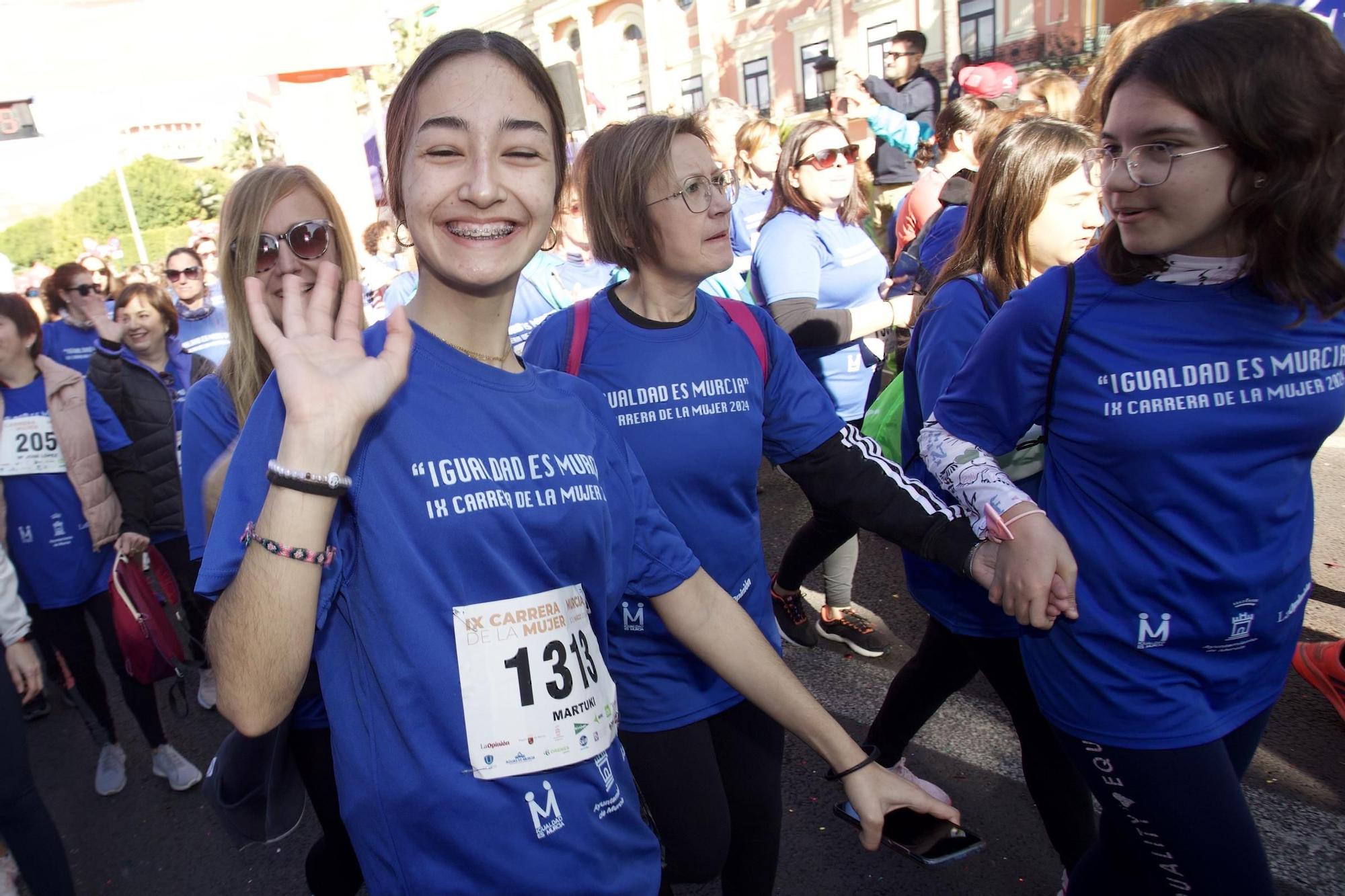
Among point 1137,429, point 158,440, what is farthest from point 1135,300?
point 158,440

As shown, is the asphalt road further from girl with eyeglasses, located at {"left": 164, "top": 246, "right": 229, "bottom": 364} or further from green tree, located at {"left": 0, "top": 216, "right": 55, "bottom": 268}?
green tree, located at {"left": 0, "top": 216, "right": 55, "bottom": 268}

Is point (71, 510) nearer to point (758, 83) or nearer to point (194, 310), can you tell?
point (194, 310)

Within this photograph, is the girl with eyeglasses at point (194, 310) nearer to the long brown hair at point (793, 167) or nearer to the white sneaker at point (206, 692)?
the white sneaker at point (206, 692)

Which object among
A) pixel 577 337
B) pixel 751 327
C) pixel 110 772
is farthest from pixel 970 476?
pixel 110 772

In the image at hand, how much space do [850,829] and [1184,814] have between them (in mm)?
1534

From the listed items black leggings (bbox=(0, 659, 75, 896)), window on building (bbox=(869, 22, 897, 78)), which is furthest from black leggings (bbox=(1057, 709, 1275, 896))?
window on building (bbox=(869, 22, 897, 78))

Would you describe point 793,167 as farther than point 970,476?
Yes

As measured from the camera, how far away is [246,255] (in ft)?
7.73

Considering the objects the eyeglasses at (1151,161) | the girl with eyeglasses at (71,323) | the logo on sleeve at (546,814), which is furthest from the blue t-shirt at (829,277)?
the girl with eyeglasses at (71,323)

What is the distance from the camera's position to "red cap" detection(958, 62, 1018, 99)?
5770 mm

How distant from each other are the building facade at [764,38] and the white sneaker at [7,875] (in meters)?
24.9

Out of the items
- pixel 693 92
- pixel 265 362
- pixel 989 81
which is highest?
pixel 693 92

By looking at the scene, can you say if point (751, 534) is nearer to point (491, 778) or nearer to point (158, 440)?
point (491, 778)

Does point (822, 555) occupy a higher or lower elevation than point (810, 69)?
lower
